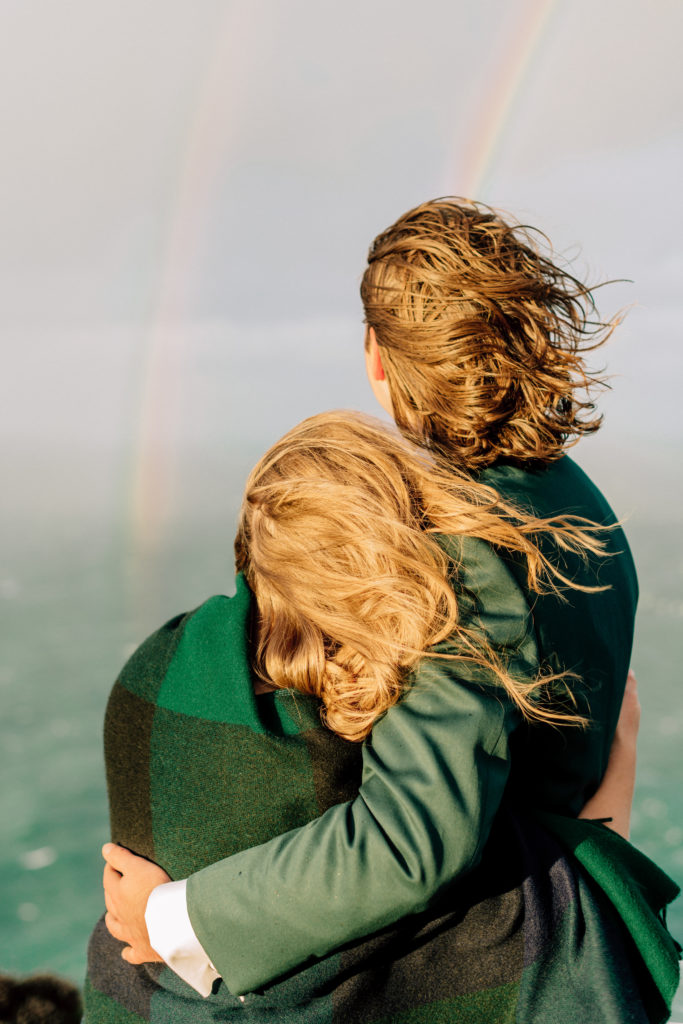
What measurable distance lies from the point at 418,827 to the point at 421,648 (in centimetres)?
26

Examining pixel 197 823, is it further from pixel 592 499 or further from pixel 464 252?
pixel 464 252

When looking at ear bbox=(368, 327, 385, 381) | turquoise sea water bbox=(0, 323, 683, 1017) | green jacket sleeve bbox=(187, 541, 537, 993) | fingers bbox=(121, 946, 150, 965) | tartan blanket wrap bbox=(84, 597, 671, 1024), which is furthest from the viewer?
turquoise sea water bbox=(0, 323, 683, 1017)

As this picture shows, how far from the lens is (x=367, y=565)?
128 centimetres

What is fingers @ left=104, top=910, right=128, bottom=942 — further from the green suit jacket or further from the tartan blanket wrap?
the green suit jacket

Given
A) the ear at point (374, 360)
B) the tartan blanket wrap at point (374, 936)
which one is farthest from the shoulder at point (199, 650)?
the ear at point (374, 360)

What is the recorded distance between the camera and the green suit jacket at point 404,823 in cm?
108

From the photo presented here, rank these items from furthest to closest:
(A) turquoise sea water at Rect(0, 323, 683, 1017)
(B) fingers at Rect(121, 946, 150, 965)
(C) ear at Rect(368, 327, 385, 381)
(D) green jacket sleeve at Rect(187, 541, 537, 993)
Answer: (A) turquoise sea water at Rect(0, 323, 683, 1017)
(C) ear at Rect(368, 327, 385, 381)
(B) fingers at Rect(121, 946, 150, 965)
(D) green jacket sleeve at Rect(187, 541, 537, 993)

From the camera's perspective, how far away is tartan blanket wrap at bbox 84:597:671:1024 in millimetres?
1219

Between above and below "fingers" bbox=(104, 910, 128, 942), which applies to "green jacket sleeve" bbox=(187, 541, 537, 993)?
above

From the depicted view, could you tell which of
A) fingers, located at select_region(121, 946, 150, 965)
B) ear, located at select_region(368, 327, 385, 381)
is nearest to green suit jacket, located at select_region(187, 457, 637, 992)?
fingers, located at select_region(121, 946, 150, 965)

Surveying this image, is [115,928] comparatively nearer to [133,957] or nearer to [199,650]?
[133,957]

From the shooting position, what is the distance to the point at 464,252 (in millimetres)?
1541

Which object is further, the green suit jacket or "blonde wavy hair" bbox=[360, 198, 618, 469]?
"blonde wavy hair" bbox=[360, 198, 618, 469]

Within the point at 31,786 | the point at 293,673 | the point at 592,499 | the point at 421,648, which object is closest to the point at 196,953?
the point at 293,673
